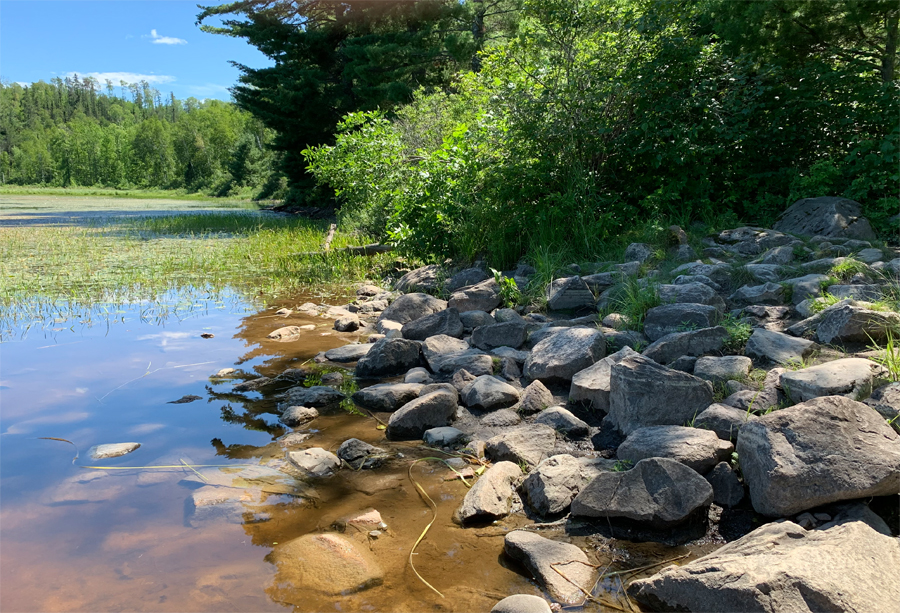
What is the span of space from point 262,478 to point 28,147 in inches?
3525

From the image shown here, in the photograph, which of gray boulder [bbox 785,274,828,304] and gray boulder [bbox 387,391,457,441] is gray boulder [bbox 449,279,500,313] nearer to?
gray boulder [bbox 387,391,457,441]

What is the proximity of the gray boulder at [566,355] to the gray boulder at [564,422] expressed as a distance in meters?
0.53

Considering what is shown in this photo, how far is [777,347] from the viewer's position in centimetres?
366

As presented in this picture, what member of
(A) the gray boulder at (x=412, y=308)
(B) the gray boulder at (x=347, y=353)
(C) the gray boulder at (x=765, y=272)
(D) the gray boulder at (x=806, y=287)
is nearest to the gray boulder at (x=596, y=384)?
(D) the gray boulder at (x=806, y=287)

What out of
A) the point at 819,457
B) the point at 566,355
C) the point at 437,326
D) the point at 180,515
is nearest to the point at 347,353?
the point at 437,326

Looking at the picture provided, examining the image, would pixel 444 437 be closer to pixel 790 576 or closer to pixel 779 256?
pixel 790 576

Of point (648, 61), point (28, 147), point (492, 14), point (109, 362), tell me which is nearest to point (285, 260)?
point (109, 362)

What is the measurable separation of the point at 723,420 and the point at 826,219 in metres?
4.21

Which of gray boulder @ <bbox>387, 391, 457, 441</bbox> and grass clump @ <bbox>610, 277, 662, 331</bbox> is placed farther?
grass clump @ <bbox>610, 277, 662, 331</bbox>

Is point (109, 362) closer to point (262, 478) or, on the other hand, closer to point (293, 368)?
point (293, 368)

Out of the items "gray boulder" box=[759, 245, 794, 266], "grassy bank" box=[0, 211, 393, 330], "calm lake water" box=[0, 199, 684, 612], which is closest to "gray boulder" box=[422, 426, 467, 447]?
"calm lake water" box=[0, 199, 684, 612]

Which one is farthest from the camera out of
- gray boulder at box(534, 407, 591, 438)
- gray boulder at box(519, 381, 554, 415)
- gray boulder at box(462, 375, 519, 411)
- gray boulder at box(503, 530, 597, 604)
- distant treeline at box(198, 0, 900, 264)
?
distant treeline at box(198, 0, 900, 264)

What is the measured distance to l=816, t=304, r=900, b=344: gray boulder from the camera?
11.5ft

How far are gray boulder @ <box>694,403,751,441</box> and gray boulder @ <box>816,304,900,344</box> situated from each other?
1042 mm
